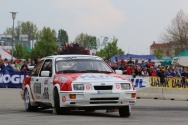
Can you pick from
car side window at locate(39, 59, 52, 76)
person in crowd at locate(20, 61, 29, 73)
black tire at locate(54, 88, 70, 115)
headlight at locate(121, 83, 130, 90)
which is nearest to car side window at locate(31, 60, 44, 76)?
car side window at locate(39, 59, 52, 76)

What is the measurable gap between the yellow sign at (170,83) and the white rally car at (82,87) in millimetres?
13593

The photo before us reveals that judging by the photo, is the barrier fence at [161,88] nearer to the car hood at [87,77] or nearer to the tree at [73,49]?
the car hood at [87,77]

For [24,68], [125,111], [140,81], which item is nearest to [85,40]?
[24,68]

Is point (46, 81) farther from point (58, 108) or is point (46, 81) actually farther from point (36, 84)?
point (58, 108)

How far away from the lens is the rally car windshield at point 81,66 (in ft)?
52.6

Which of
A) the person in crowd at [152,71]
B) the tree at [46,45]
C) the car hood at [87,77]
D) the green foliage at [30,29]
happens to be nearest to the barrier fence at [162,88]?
the person in crowd at [152,71]

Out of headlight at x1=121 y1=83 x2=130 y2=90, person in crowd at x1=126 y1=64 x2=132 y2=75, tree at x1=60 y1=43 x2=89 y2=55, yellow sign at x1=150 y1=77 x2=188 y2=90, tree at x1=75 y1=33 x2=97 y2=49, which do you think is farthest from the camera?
tree at x1=75 y1=33 x2=97 y2=49

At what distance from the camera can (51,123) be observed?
12945 millimetres

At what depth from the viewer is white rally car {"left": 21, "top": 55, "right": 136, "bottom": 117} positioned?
1484cm

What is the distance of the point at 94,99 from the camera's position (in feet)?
48.7

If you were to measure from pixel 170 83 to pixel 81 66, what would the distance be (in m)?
14.3

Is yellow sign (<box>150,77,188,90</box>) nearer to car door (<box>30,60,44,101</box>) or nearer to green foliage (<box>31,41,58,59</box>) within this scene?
car door (<box>30,60,44,101</box>)

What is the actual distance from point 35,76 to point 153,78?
13420 millimetres

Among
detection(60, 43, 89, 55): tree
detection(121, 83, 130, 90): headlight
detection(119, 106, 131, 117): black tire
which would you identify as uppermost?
detection(60, 43, 89, 55): tree
